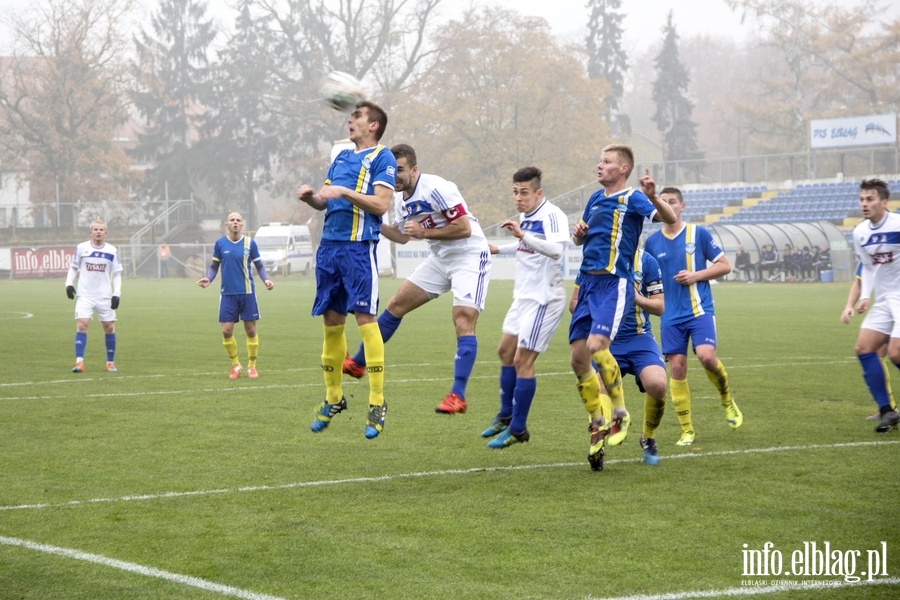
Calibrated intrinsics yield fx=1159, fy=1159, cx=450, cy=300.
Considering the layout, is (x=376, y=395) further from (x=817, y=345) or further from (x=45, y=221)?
(x=45, y=221)

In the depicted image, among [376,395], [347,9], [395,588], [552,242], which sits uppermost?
[347,9]

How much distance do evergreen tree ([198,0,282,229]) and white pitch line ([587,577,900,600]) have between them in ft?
244

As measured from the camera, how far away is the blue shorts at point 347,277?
339 inches

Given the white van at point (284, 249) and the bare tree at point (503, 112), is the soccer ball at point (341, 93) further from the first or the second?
the bare tree at point (503, 112)

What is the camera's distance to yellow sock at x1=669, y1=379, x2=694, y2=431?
9805 millimetres

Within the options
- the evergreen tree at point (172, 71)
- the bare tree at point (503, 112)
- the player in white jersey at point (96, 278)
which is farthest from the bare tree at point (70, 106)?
the player in white jersey at point (96, 278)

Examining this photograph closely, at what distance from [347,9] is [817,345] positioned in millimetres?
53997

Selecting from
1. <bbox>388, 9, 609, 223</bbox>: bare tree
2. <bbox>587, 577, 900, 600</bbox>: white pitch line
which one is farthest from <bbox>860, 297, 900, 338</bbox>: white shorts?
<bbox>388, 9, 609, 223</bbox>: bare tree

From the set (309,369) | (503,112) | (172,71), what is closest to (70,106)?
(172,71)

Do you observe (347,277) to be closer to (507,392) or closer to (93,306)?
(507,392)

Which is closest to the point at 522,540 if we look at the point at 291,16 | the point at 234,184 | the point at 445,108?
the point at 445,108

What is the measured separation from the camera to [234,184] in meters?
80.3

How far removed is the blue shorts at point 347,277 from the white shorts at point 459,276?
4.78 feet

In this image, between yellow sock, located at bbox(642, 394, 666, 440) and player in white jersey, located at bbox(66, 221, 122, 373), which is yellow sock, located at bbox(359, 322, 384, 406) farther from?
player in white jersey, located at bbox(66, 221, 122, 373)
